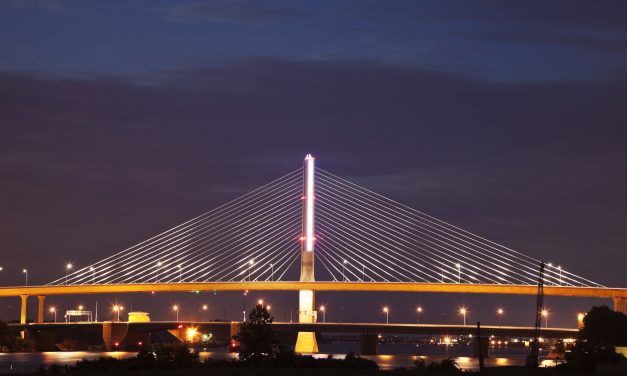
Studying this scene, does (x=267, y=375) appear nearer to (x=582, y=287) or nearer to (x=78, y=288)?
(x=582, y=287)

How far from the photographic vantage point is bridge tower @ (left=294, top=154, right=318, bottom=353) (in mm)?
154100

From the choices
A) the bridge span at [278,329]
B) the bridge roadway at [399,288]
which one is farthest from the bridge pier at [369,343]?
the bridge roadway at [399,288]

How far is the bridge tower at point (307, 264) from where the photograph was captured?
154m

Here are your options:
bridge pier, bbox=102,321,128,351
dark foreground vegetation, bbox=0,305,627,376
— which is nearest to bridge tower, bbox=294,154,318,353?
bridge pier, bbox=102,321,128,351

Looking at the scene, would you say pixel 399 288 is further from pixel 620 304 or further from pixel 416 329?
pixel 620 304

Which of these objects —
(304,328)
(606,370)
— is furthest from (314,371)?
(304,328)

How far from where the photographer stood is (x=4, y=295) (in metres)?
188

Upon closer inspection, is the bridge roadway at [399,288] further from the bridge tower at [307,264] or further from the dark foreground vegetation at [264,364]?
the dark foreground vegetation at [264,364]

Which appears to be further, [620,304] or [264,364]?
[620,304]

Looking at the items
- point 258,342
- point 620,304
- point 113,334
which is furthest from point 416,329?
point 258,342

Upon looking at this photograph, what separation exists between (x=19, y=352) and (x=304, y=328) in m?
41.7

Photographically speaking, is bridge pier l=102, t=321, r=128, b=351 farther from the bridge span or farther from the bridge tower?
the bridge tower

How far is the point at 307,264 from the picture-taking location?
6053 inches

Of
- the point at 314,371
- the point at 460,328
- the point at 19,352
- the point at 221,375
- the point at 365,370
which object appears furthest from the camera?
the point at 19,352
